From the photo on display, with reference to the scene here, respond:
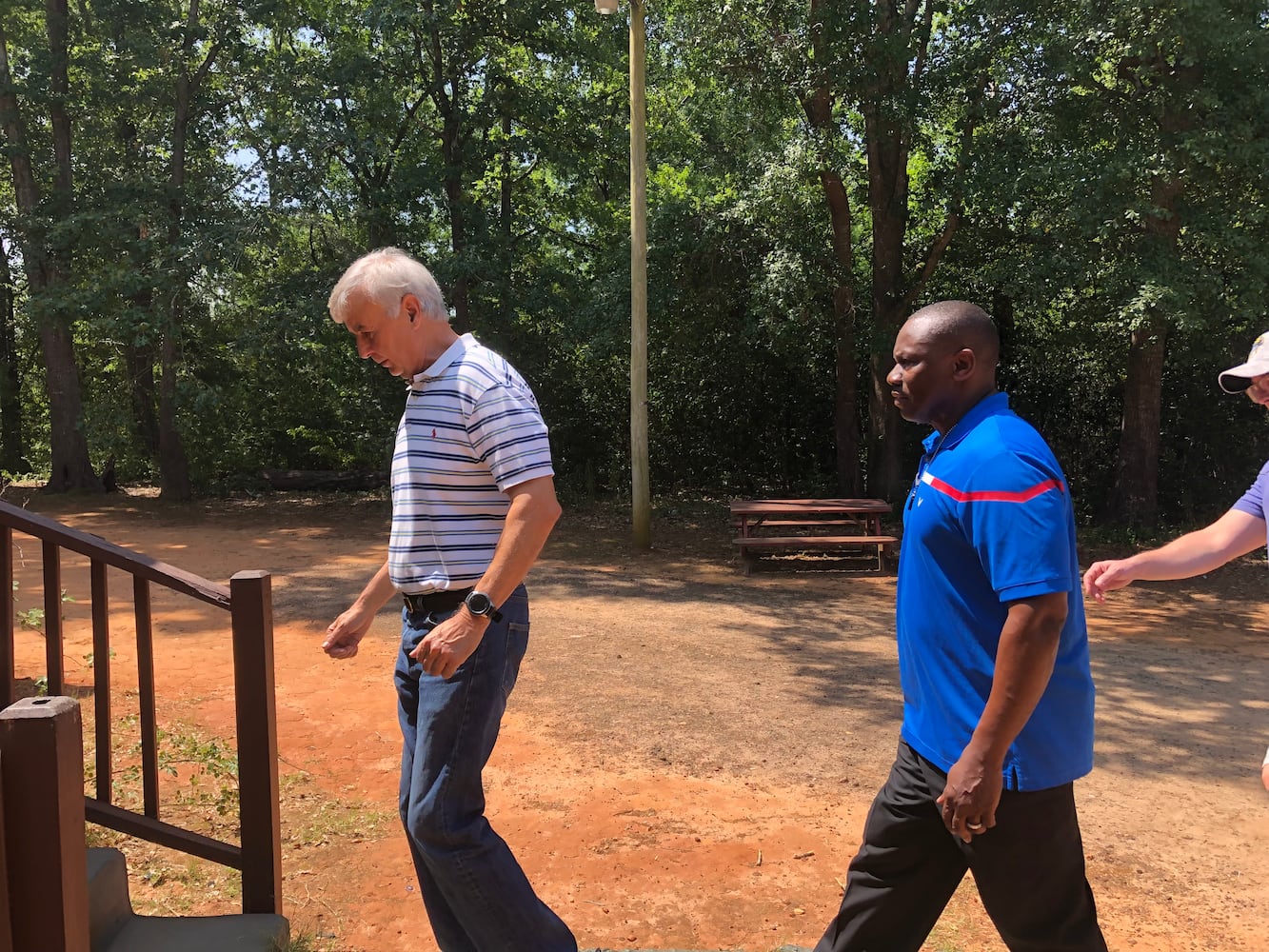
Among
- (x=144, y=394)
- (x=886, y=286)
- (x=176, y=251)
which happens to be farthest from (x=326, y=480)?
(x=886, y=286)

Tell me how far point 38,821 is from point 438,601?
1055 millimetres

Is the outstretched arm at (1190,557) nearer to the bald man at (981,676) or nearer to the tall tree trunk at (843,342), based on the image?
the bald man at (981,676)

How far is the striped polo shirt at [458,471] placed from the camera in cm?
242

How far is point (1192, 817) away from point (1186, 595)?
19.3ft

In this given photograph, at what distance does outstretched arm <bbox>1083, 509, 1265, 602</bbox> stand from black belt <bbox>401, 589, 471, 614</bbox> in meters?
1.60

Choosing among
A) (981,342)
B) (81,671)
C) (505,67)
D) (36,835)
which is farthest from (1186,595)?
(505,67)

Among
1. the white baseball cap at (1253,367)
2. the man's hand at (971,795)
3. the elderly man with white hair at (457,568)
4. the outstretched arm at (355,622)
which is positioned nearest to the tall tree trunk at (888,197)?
the white baseball cap at (1253,367)

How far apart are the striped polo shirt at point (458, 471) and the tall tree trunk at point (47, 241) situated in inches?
557

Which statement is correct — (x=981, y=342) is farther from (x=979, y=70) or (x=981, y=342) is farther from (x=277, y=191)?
(x=277, y=191)

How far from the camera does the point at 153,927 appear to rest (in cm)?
269

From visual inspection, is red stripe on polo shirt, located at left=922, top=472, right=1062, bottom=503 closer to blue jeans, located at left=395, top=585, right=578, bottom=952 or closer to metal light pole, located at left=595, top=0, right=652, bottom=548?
blue jeans, located at left=395, top=585, right=578, bottom=952

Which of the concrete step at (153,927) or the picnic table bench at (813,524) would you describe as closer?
the concrete step at (153,927)

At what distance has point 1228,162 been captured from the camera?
9180 mm

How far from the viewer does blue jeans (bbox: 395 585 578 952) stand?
2.36 metres
